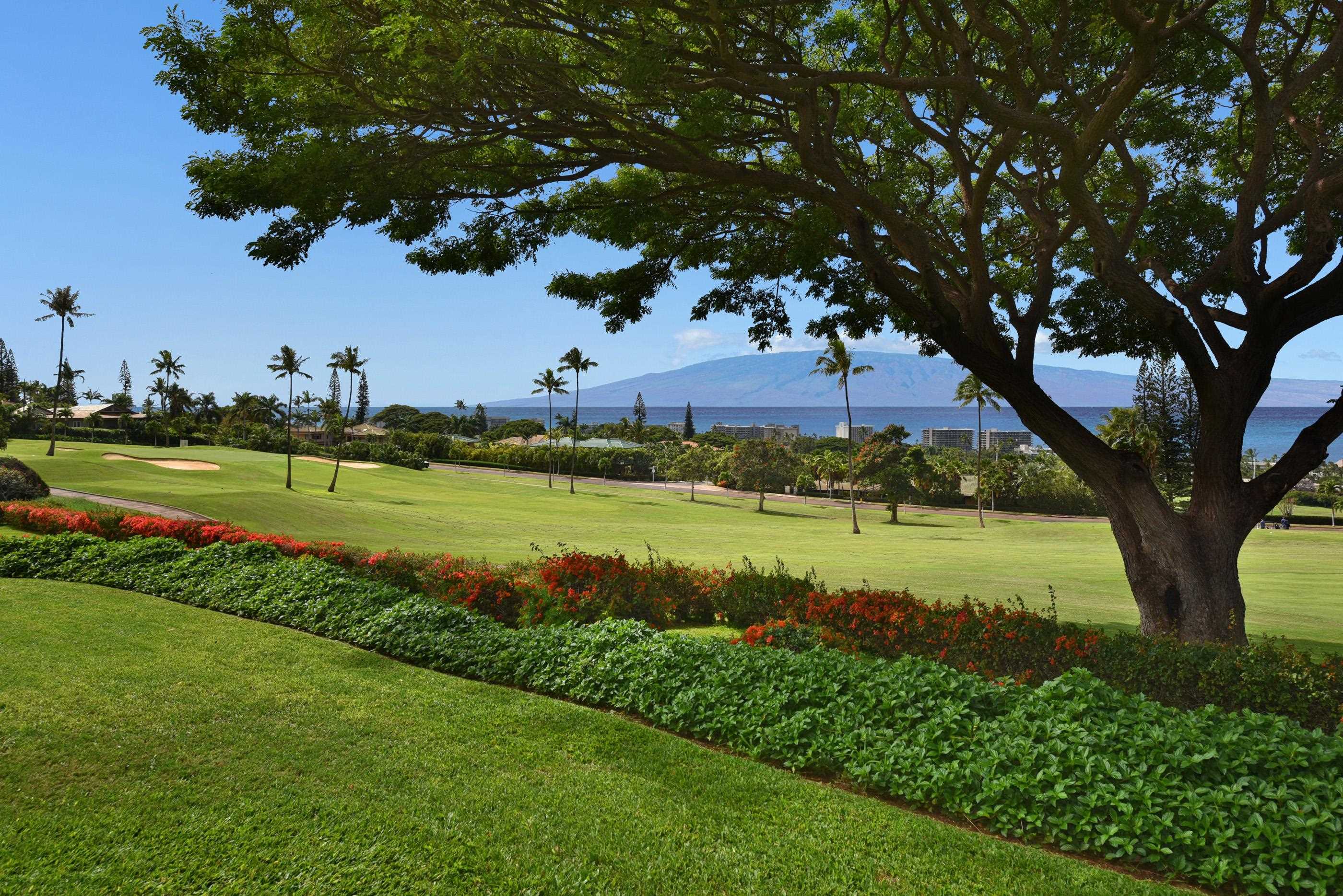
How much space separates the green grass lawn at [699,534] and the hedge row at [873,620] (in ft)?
18.0

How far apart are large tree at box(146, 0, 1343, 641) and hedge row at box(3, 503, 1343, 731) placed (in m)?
1.67

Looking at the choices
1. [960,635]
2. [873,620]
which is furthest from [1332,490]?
[873,620]

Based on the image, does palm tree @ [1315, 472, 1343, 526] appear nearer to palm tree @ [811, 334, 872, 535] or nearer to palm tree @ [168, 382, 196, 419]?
palm tree @ [811, 334, 872, 535]

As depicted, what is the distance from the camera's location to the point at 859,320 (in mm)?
12016

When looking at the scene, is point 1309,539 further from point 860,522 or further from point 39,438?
point 39,438

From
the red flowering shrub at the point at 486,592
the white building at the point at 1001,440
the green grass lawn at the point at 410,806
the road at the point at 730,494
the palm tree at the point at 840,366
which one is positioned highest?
the palm tree at the point at 840,366

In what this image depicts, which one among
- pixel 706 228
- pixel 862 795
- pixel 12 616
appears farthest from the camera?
pixel 706 228

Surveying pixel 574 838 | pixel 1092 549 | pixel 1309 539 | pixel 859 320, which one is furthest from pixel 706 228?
pixel 1309 539

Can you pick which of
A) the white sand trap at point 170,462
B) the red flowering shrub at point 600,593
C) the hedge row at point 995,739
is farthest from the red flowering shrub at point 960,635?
the white sand trap at point 170,462

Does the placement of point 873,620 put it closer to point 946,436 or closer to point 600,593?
point 600,593

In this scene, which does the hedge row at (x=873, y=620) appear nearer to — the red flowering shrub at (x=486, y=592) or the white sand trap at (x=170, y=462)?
the red flowering shrub at (x=486, y=592)

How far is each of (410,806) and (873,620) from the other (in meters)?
A: 5.81

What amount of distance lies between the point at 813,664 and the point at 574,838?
9.21 ft

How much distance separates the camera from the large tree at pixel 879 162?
285 inches
